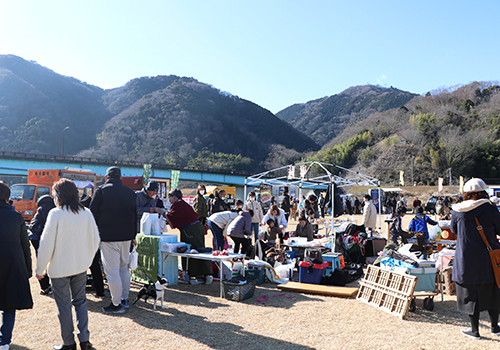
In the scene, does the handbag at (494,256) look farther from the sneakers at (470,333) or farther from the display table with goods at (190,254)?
the display table with goods at (190,254)

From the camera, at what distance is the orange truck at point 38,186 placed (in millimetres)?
A: 15234

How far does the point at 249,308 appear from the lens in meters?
5.05

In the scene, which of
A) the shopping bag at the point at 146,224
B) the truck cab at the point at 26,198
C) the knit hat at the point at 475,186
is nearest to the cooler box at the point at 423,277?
the knit hat at the point at 475,186

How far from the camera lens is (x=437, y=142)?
57.6 metres

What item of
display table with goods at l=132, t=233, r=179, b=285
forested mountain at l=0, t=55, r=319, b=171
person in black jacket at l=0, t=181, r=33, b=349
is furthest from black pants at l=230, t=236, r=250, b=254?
forested mountain at l=0, t=55, r=319, b=171

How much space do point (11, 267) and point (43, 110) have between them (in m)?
93.4

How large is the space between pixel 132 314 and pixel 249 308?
1.54m

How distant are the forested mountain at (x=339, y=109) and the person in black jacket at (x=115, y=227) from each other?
114834 mm

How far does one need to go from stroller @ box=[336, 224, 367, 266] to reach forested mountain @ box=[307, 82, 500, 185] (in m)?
46.6

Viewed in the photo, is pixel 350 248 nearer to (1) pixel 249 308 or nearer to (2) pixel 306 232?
(2) pixel 306 232

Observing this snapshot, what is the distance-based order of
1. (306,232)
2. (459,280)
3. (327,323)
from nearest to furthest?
1. (459,280)
2. (327,323)
3. (306,232)

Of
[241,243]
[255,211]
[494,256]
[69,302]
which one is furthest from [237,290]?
[255,211]

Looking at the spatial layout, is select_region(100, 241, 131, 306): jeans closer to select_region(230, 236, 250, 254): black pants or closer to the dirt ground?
the dirt ground

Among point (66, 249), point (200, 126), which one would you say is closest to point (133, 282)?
point (66, 249)
